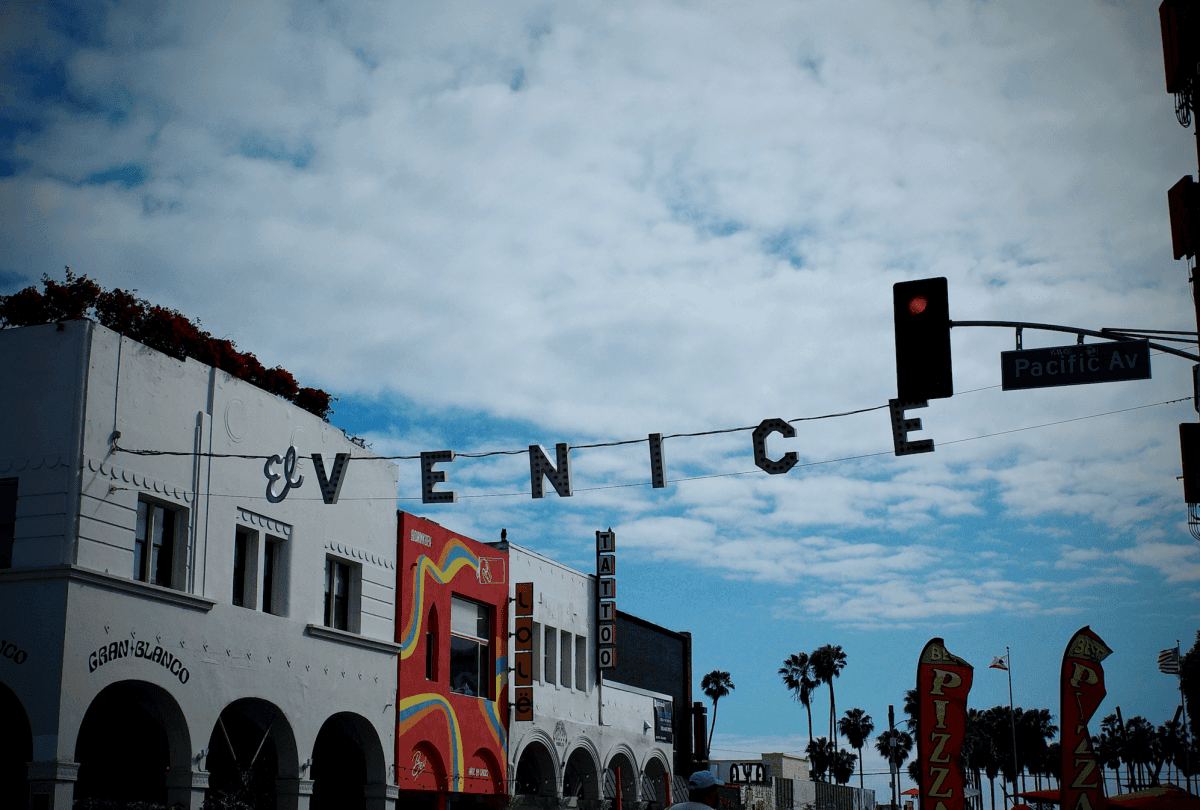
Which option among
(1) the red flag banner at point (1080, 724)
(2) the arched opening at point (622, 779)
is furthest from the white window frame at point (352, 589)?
(1) the red flag banner at point (1080, 724)

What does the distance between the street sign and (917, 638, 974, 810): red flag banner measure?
13284 millimetres

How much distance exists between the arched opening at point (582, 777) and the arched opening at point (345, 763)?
10902 mm

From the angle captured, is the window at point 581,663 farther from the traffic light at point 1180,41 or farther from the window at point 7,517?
the traffic light at point 1180,41

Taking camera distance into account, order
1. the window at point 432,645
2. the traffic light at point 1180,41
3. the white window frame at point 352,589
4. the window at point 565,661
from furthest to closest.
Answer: the window at point 565,661, the window at point 432,645, the white window frame at point 352,589, the traffic light at point 1180,41

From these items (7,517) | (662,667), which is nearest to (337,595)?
(7,517)

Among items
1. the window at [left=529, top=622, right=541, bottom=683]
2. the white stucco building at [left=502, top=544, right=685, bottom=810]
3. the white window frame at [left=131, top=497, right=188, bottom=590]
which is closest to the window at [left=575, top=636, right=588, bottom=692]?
the white stucco building at [left=502, top=544, right=685, bottom=810]

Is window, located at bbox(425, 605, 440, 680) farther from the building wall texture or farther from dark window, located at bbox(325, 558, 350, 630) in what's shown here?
the building wall texture

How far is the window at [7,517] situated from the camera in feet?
63.0

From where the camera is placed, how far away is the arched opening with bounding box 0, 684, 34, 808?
20391 millimetres

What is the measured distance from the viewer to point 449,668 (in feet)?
97.5

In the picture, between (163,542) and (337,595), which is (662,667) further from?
(163,542)

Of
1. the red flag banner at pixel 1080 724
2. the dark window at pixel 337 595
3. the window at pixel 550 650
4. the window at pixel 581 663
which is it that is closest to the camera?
the red flag banner at pixel 1080 724

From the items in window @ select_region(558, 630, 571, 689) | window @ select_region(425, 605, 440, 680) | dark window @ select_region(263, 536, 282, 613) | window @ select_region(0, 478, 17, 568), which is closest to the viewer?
window @ select_region(0, 478, 17, 568)

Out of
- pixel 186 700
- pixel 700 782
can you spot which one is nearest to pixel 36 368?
pixel 186 700
